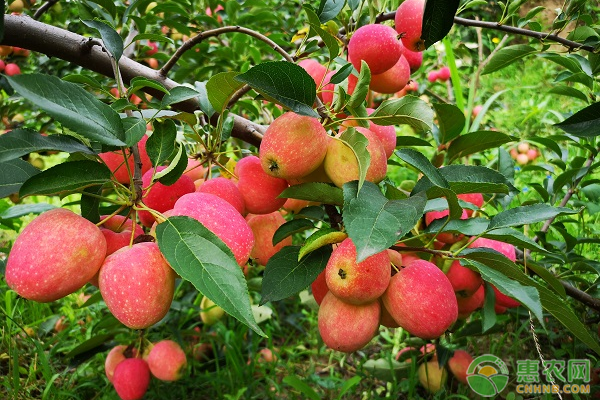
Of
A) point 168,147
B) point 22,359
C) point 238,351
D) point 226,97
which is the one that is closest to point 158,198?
point 168,147

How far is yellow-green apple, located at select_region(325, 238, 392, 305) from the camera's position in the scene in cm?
65

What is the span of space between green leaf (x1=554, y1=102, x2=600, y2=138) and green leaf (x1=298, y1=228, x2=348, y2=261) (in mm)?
359

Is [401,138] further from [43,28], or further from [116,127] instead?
[43,28]

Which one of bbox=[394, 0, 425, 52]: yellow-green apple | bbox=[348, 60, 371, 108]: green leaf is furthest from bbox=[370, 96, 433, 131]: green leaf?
bbox=[394, 0, 425, 52]: yellow-green apple

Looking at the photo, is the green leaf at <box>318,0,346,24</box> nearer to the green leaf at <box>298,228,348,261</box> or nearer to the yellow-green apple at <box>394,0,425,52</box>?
the yellow-green apple at <box>394,0,425,52</box>

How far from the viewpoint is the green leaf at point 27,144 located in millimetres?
534

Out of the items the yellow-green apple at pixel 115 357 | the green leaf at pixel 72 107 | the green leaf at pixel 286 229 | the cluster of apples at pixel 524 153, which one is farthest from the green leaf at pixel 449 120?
the cluster of apples at pixel 524 153

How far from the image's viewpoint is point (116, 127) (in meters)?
0.58

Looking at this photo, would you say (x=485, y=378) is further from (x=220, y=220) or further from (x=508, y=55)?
(x=220, y=220)

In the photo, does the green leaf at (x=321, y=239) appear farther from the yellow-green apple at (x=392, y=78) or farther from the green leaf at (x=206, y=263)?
the yellow-green apple at (x=392, y=78)

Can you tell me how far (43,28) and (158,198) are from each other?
1.27 ft

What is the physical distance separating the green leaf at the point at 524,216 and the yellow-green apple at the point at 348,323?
22 centimetres

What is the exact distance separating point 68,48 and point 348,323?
66 centimetres

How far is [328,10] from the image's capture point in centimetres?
84
